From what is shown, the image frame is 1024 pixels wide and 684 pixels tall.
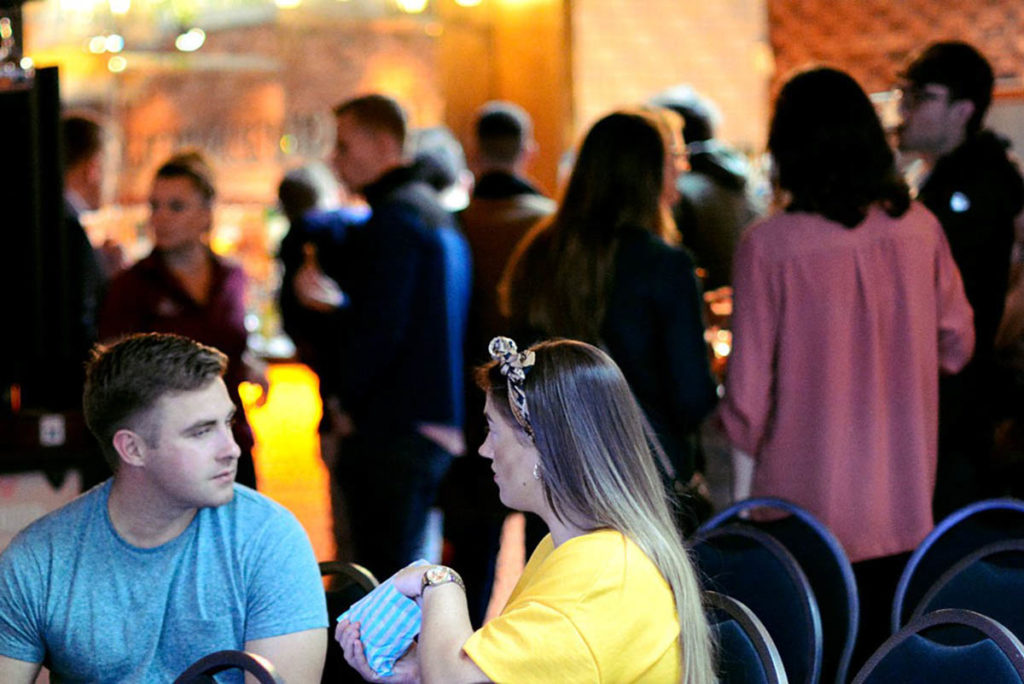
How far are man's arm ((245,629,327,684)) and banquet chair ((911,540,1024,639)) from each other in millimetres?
1085

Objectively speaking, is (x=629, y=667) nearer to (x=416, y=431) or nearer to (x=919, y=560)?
(x=919, y=560)

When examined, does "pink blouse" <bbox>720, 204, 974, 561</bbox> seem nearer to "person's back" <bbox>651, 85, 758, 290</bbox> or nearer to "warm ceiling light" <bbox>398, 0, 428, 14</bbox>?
"person's back" <bbox>651, 85, 758, 290</bbox>

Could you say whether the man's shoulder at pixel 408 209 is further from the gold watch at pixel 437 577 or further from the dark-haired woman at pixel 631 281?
the gold watch at pixel 437 577

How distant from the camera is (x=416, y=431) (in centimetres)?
395

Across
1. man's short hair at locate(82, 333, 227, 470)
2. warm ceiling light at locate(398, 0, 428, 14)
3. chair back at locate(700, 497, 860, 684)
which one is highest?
warm ceiling light at locate(398, 0, 428, 14)

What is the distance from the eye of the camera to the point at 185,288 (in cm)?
375

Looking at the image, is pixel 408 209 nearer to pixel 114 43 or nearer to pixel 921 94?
pixel 921 94

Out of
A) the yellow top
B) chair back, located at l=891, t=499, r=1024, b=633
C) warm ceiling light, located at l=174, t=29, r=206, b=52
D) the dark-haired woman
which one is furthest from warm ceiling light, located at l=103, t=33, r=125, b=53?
the yellow top

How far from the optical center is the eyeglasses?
11.7 ft

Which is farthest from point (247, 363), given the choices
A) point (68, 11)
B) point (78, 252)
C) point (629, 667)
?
point (68, 11)

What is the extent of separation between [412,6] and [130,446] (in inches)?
252

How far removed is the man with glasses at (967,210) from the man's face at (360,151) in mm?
1481

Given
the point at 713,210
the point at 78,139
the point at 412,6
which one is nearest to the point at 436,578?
the point at 713,210

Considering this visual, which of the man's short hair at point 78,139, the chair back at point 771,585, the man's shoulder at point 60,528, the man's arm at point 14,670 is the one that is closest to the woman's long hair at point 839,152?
the chair back at point 771,585
